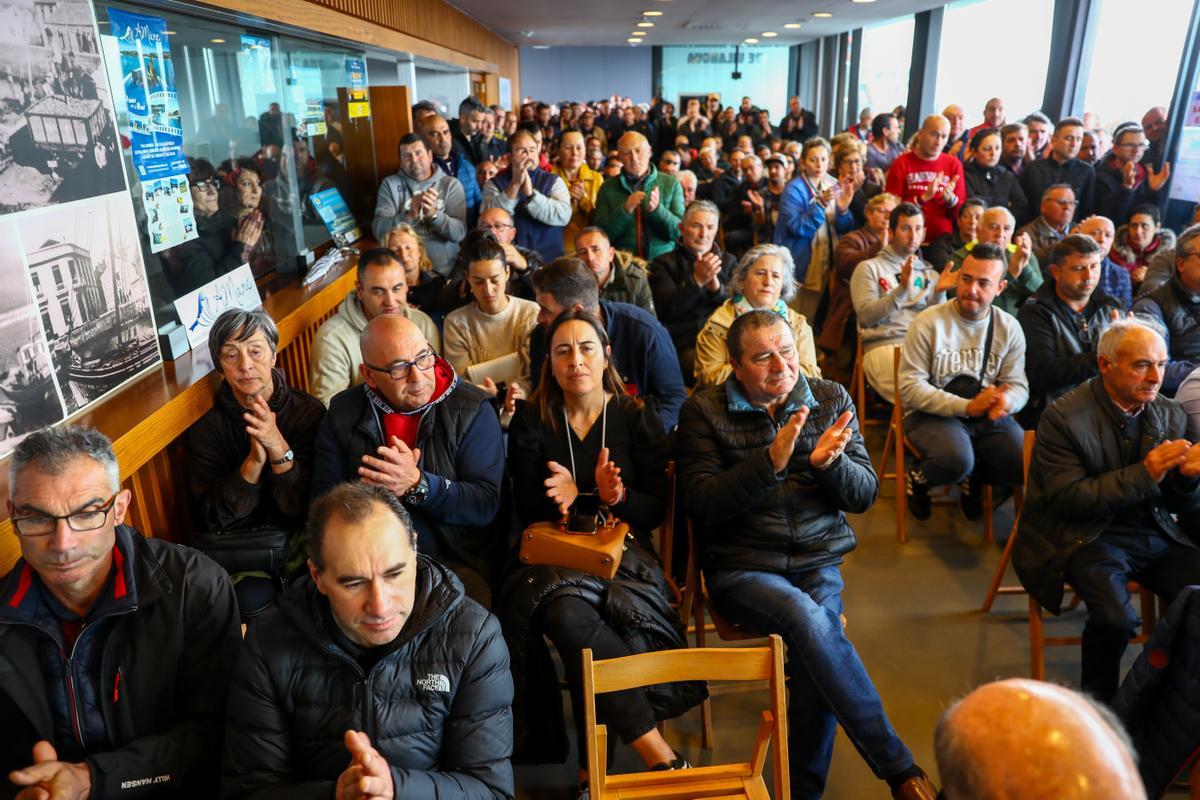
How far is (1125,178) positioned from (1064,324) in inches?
102

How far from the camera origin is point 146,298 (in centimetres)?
275

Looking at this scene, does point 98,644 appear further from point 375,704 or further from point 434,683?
point 434,683

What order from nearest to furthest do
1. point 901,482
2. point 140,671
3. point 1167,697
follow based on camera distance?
point 140,671, point 1167,697, point 901,482

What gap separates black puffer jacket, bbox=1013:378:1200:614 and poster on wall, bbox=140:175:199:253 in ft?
10.1

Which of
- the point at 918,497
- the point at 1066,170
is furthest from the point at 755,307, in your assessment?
the point at 1066,170

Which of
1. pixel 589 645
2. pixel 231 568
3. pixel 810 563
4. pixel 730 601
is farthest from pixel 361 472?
pixel 810 563

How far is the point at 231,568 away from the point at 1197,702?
2540 mm

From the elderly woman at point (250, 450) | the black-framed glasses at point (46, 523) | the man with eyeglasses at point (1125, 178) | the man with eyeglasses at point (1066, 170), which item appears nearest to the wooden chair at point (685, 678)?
the black-framed glasses at point (46, 523)

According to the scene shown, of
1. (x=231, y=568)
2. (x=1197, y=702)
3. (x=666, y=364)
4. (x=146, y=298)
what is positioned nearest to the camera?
(x=1197, y=702)

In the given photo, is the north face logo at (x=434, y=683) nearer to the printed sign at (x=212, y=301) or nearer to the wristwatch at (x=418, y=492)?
the wristwatch at (x=418, y=492)

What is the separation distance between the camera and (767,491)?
93.7 inches

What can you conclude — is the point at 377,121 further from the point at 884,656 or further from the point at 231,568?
the point at 884,656

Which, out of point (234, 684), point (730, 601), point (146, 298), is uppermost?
point (146, 298)

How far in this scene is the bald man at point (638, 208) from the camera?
5379mm
